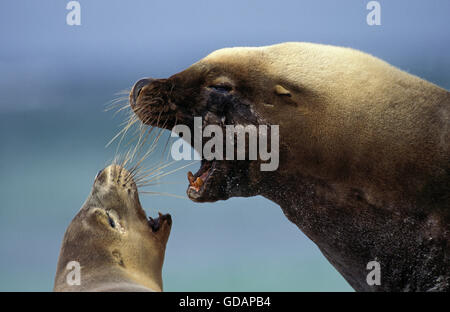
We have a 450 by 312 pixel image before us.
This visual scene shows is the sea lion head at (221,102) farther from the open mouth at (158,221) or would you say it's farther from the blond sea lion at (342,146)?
the open mouth at (158,221)

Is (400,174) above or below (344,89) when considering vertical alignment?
below

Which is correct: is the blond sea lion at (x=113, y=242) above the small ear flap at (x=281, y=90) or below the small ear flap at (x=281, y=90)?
below

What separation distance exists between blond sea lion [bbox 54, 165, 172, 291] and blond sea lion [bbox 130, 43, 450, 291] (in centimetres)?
36

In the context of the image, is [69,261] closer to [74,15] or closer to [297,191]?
[297,191]

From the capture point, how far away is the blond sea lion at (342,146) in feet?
7.95

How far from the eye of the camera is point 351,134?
2.45 meters

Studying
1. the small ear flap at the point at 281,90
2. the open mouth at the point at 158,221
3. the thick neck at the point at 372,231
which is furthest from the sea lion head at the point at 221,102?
the open mouth at the point at 158,221

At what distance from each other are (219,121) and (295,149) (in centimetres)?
Result: 34

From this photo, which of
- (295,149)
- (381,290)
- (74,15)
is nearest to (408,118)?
(295,149)

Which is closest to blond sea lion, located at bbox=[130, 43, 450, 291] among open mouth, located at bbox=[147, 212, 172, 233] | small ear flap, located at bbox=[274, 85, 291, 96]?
small ear flap, located at bbox=[274, 85, 291, 96]

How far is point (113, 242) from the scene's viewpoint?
2812 millimetres

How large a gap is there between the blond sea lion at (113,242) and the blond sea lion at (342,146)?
1.18 ft
